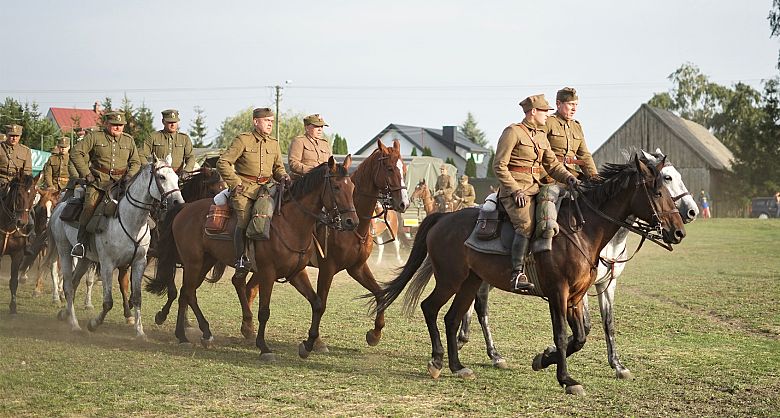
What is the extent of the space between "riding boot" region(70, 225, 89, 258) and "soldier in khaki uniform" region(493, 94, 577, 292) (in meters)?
6.19

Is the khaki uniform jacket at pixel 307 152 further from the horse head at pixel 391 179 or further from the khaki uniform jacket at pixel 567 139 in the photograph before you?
the khaki uniform jacket at pixel 567 139

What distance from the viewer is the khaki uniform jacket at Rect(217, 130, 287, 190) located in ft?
36.8

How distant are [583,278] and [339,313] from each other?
243 inches

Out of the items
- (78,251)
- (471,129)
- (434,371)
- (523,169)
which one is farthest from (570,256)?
(471,129)

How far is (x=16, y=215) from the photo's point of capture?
15242 millimetres

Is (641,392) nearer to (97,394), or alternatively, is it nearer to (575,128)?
(575,128)

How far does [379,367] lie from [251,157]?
310 cm

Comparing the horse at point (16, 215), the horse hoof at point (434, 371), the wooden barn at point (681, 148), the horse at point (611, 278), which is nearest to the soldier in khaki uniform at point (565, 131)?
the horse at point (611, 278)

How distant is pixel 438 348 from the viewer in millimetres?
9555

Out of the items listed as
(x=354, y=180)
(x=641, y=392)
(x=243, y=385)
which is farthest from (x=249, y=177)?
(x=641, y=392)

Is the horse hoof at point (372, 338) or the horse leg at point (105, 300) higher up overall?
the horse leg at point (105, 300)

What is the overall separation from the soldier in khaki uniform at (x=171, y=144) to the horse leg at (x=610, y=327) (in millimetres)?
6778

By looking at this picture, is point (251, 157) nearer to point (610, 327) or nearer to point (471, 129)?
point (610, 327)

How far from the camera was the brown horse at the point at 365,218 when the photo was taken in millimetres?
11328
